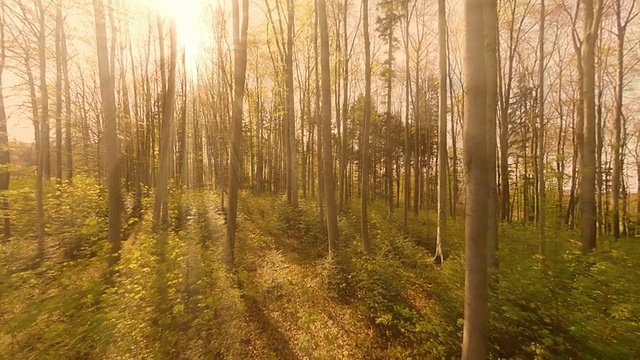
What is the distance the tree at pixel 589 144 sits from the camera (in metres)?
5.74

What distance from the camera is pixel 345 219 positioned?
11.8 metres

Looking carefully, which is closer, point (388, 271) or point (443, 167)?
point (388, 271)

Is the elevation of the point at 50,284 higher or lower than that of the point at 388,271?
higher

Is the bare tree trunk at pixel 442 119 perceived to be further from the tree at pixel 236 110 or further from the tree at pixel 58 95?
the tree at pixel 58 95

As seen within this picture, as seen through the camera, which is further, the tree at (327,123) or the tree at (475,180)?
the tree at (327,123)

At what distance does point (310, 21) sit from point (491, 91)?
31.1 ft

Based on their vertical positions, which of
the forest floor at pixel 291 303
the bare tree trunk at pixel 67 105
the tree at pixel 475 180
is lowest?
the forest floor at pixel 291 303

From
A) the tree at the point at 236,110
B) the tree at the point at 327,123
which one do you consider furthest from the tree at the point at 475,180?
the tree at the point at 236,110

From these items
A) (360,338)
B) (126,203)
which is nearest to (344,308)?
(360,338)

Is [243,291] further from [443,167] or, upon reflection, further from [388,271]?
[443,167]

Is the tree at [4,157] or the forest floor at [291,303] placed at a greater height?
the tree at [4,157]

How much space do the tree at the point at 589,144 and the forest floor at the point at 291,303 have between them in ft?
1.53

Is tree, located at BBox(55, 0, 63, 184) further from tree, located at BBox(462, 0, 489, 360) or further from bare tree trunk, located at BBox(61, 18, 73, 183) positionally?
tree, located at BBox(462, 0, 489, 360)

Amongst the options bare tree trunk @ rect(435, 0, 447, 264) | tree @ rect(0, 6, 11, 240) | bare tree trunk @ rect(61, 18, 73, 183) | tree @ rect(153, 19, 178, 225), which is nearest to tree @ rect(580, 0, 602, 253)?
bare tree trunk @ rect(435, 0, 447, 264)
